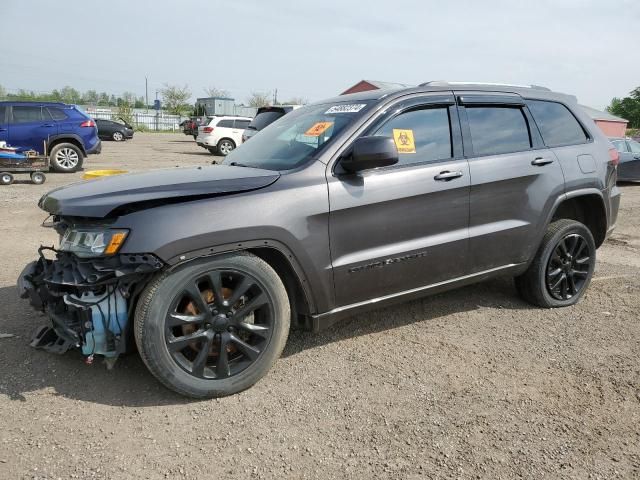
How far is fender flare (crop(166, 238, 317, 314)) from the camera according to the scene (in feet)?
8.76

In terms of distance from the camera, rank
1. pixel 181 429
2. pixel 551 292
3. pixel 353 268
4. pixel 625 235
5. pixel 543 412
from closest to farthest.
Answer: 1. pixel 181 429
2. pixel 543 412
3. pixel 353 268
4. pixel 551 292
5. pixel 625 235

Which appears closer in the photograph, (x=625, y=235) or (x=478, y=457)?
(x=478, y=457)

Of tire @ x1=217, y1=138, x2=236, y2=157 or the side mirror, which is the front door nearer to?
the side mirror

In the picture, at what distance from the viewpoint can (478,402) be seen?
2859mm

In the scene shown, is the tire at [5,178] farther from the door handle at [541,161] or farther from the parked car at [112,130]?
the parked car at [112,130]

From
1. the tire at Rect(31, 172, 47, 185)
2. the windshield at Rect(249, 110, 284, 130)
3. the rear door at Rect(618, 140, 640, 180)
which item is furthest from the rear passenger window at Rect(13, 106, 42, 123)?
the rear door at Rect(618, 140, 640, 180)

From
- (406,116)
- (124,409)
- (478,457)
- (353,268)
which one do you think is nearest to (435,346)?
(353,268)

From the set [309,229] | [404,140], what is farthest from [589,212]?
[309,229]

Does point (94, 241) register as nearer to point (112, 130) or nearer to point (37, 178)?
point (37, 178)

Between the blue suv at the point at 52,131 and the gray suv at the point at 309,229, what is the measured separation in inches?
445

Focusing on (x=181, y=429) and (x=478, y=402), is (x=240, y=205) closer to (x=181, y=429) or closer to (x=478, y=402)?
(x=181, y=429)

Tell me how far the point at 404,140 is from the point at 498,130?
916 mm

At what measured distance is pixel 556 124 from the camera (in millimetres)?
4273

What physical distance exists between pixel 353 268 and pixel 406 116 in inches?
44.9
